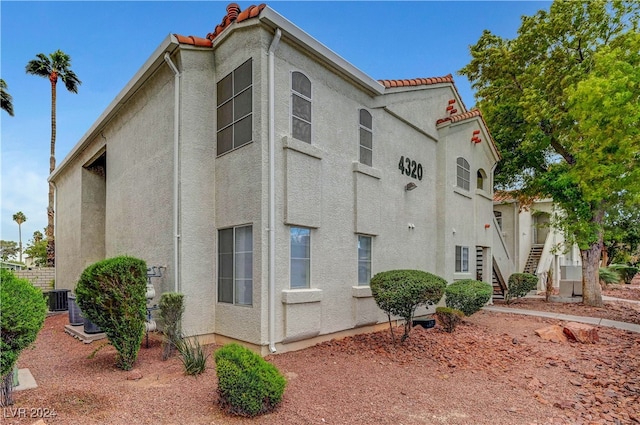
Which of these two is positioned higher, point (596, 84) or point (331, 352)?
point (596, 84)

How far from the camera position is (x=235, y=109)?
Answer: 851 cm

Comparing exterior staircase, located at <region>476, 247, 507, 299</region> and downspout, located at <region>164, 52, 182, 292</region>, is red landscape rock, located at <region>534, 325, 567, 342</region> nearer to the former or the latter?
exterior staircase, located at <region>476, 247, 507, 299</region>

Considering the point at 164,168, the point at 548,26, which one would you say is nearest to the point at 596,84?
the point at 548,26

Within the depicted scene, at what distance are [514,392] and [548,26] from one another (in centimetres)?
1537

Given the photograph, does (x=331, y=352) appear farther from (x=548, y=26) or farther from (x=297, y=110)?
(x=548, y=26)

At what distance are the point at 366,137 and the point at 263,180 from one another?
3934 mm

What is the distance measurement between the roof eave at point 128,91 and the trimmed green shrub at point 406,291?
6989 mm

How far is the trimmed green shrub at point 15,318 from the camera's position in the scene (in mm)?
4250

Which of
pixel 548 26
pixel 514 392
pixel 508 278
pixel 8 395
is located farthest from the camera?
pixel 508 278

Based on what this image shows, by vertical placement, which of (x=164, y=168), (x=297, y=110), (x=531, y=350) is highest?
(x=297, y=110)

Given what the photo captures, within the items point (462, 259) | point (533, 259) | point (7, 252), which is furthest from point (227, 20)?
point (533, 259)

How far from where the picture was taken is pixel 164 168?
9195 mm

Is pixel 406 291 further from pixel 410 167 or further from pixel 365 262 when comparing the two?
pixel 410 167

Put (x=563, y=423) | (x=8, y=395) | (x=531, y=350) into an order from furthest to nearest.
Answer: (x=531, y=350)
(x=563, y=423)
(x=8, y=395)
